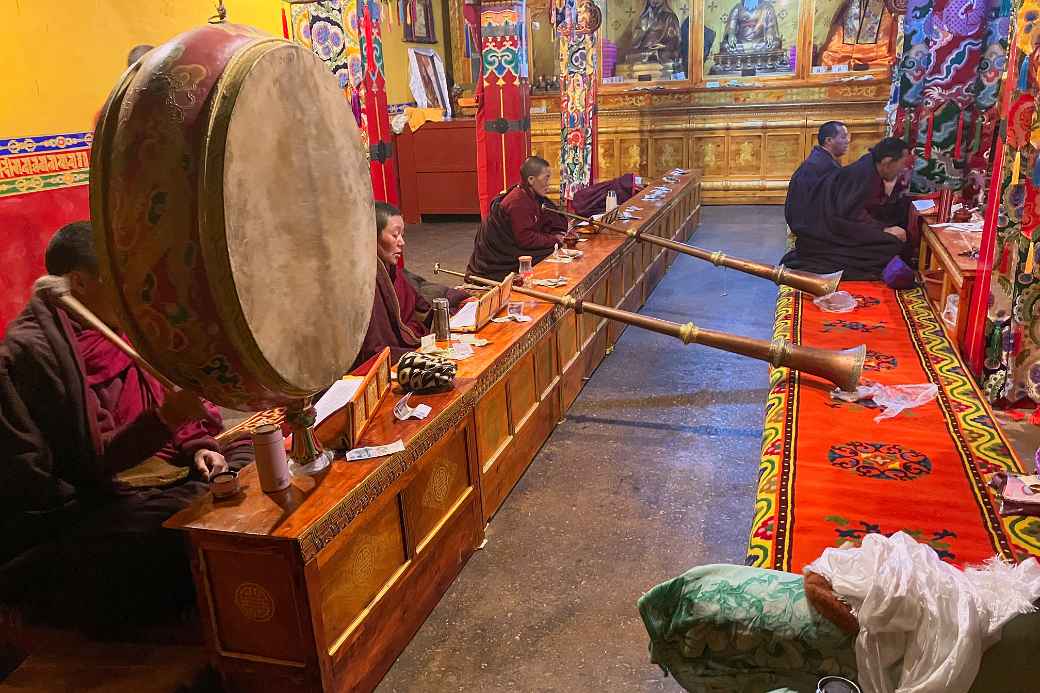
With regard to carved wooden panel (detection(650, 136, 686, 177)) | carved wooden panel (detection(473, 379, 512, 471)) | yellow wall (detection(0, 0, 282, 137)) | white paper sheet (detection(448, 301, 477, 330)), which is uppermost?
yellow wall (detection(0, 0, 282, 137))

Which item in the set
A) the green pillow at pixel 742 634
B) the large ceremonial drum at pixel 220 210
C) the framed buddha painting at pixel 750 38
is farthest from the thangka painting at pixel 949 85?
the framed buddha painting at pixel 750 38

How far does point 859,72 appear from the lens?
37.1ft

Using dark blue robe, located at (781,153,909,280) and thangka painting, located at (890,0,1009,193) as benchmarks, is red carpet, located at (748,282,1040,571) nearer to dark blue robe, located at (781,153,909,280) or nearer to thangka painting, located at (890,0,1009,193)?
dark blue robe, located at (781,153,909,280)

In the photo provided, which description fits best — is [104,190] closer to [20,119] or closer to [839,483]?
[839,483]

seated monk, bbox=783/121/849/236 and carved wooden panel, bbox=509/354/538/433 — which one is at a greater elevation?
seated monk, bbox=783/121/849/236

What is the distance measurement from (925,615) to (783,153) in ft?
37.4

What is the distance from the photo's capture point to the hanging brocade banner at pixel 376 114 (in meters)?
7.01

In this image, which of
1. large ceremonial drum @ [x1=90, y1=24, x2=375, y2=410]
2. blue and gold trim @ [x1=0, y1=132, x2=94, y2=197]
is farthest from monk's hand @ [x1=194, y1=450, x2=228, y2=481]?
blue and gold trim @ [x1=0, y1=132, x2=94, y2=197]

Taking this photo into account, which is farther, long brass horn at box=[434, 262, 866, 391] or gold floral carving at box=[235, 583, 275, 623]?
long brass horn at box=[434, 262, 866, 391]

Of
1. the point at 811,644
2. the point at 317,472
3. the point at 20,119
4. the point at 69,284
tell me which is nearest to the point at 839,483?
the point at 811,644

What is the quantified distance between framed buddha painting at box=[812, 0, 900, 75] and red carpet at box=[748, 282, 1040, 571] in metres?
8.54

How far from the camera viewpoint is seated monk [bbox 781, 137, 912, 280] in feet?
19.1

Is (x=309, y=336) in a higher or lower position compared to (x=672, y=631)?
higher

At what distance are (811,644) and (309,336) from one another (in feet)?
4.77
